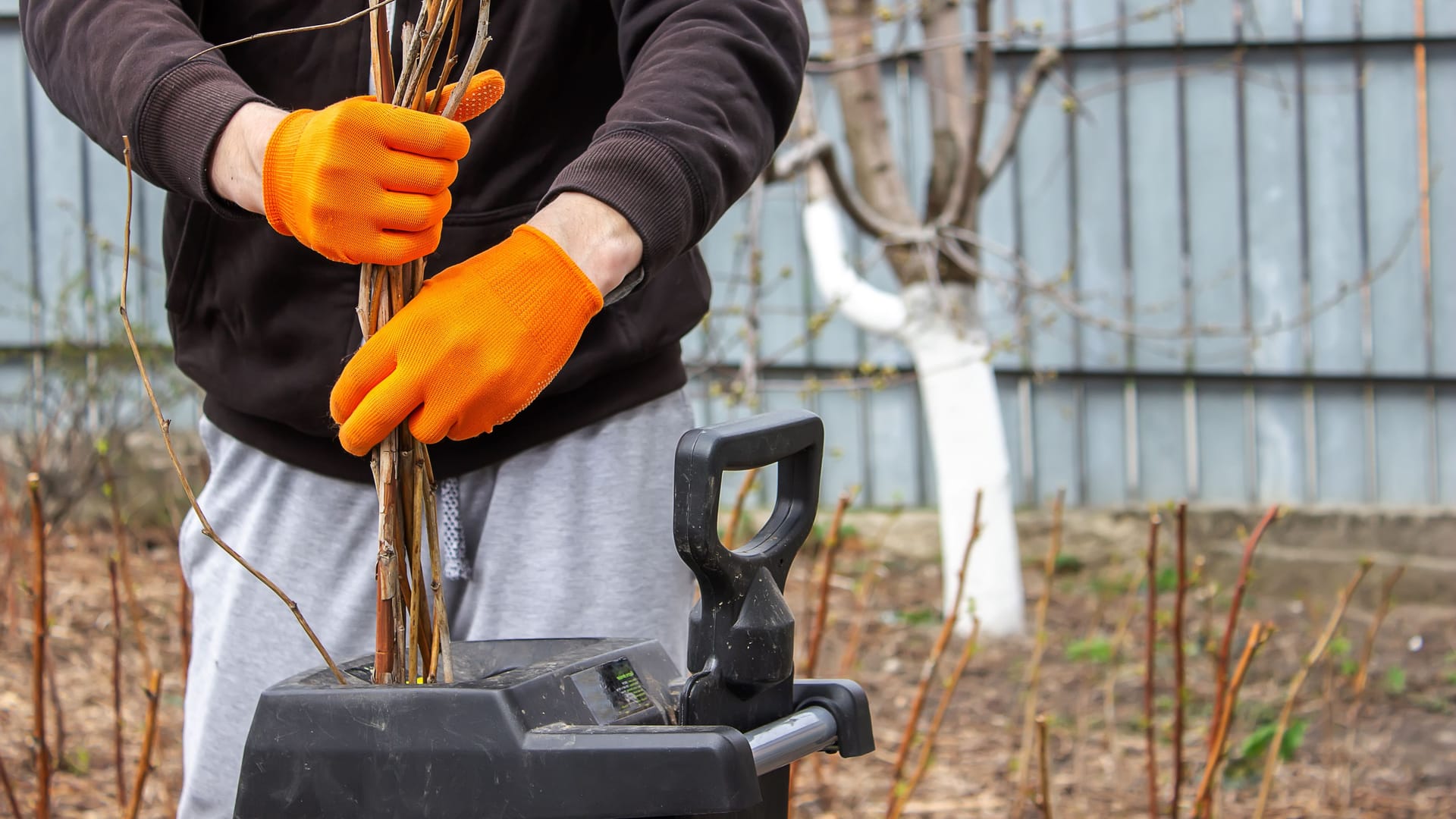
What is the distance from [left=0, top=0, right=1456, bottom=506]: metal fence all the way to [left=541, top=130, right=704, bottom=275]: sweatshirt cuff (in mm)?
3108

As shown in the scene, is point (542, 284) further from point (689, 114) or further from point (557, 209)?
point (689, 114)

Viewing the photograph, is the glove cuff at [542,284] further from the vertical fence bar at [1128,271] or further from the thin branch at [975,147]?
the vertical fence bar at [1128,271]

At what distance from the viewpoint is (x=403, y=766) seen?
798 millimetres

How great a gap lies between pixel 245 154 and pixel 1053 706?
268 cm

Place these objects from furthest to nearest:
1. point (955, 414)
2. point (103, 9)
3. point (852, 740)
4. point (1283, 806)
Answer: point (955, 414), point (1283, 806), point (103, 9), point (852, 740)

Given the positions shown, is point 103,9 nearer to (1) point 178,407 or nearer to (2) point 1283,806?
(2) point 1283,806

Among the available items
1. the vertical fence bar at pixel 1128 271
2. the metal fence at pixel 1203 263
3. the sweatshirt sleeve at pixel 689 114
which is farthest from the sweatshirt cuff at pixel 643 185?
the vertical fence bar at pixel 1128 271

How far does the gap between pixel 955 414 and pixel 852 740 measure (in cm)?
290

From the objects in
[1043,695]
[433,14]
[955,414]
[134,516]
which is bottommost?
[1043,695]

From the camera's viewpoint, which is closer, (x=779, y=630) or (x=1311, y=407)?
(x=779, y=630)

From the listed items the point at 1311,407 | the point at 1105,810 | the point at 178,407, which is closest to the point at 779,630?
the point at 1105,810

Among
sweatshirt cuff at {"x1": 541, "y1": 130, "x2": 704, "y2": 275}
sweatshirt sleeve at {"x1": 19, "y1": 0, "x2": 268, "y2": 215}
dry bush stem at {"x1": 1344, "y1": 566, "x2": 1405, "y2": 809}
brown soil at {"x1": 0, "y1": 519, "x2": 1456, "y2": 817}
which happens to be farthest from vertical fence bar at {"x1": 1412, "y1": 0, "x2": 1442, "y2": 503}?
sweatshirt sleeve at {"x1": 19, "y1": 0, "x2": 268, "y2": 215}

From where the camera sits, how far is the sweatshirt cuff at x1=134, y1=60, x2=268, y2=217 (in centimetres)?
107

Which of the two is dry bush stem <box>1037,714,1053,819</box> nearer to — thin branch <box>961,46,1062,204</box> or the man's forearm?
the man's forearm
